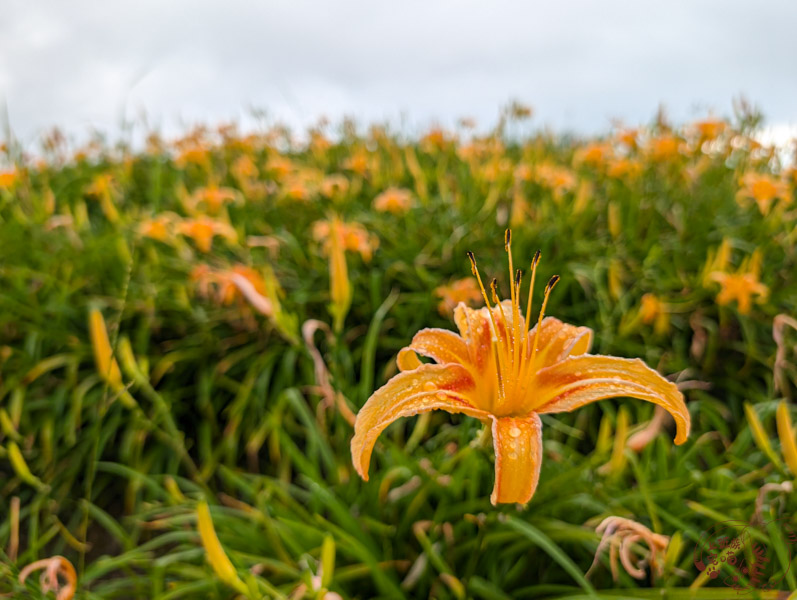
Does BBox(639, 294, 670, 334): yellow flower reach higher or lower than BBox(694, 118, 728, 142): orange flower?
lower

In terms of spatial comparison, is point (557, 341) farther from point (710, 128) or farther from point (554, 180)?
point (710, 128)

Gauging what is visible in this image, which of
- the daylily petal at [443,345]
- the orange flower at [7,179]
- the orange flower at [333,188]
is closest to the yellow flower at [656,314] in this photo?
the daylily petal at [443,345]

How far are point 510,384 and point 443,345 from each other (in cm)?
13

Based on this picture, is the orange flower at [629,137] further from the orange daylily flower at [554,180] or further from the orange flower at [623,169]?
the orange daylily flower at [554,180]

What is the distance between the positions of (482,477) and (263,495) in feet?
1.91

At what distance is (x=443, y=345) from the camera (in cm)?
93

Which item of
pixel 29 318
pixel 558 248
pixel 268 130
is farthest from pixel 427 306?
pixel 268 130

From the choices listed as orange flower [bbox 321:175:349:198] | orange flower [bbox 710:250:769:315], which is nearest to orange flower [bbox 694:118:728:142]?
orange flower [bbox 710:250:769:315]

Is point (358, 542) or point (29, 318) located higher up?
point (29, 318)

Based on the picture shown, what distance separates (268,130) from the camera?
4.97 meters

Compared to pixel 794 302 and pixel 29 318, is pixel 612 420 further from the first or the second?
pixel 29 318

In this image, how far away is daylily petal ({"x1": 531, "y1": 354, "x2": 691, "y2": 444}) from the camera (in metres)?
0.78

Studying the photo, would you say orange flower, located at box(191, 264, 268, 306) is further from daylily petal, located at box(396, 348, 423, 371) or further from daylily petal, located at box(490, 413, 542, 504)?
daylily petal, located at box(490, 413, 542, 504)

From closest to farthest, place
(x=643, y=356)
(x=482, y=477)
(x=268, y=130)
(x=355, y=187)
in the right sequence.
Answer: (x=482, y=477) → (x=643, y=356) → (x=355, y=187) → (x=268, y=130)
